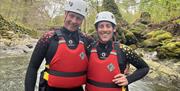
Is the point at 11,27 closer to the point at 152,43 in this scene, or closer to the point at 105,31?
the point at 152,43

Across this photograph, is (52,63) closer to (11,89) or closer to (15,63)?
(11,89)

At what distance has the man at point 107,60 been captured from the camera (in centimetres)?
315

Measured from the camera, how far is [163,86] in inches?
452

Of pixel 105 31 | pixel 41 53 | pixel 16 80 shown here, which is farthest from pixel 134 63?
pixel 16 80

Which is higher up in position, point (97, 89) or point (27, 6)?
point (97, 89)

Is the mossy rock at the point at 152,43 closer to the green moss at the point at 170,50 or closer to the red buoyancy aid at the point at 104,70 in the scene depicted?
the green moss at the point at 170,50

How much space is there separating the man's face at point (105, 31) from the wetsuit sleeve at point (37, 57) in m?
0.49

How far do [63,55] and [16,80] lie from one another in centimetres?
752

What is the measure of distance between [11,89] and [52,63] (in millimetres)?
6187

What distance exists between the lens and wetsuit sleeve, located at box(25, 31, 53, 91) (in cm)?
303

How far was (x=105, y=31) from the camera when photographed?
3.12 meters

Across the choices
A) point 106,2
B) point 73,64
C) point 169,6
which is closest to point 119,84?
point 73,64

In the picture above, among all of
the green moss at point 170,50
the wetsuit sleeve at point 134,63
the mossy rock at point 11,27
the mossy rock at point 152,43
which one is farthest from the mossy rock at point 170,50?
the wetsuit sleeve at point 134,63

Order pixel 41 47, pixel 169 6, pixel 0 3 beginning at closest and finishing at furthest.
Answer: pixel 41 47 → pixel 169 6 → pixel 0 3
